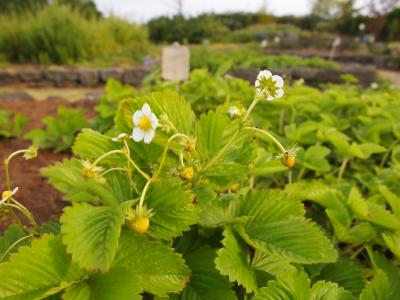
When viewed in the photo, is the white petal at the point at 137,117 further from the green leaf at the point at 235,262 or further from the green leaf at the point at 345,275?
the green leaf at the point at 345,275

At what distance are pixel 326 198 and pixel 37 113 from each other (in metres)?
3.21

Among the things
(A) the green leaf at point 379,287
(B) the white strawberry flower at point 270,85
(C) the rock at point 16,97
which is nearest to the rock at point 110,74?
(C) the rock at point 16,97

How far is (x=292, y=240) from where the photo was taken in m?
0.74

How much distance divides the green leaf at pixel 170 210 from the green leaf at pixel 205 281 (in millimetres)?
135

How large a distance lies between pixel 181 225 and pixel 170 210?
33 mm

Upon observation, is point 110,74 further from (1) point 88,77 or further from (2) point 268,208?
(2) point 268,208

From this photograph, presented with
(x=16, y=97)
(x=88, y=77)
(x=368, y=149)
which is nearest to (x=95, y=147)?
(x=368, y=149)

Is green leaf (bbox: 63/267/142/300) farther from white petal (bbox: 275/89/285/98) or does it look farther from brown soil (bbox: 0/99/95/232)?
brown soil (bbox: 0/99/95/232)

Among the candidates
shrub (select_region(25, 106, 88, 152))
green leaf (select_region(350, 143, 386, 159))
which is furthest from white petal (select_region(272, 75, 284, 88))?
shrub (select_region(25, 106, 88, 152))

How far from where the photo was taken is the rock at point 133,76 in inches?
271

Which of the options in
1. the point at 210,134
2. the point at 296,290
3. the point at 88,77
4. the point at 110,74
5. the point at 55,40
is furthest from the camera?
the point at 55,40

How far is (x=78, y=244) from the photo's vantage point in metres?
0.59

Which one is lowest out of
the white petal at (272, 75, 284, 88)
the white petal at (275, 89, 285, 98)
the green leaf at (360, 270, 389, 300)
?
the green leaf at (360, 270, 389, 300)

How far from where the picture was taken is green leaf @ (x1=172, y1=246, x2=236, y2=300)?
2.48 ft
